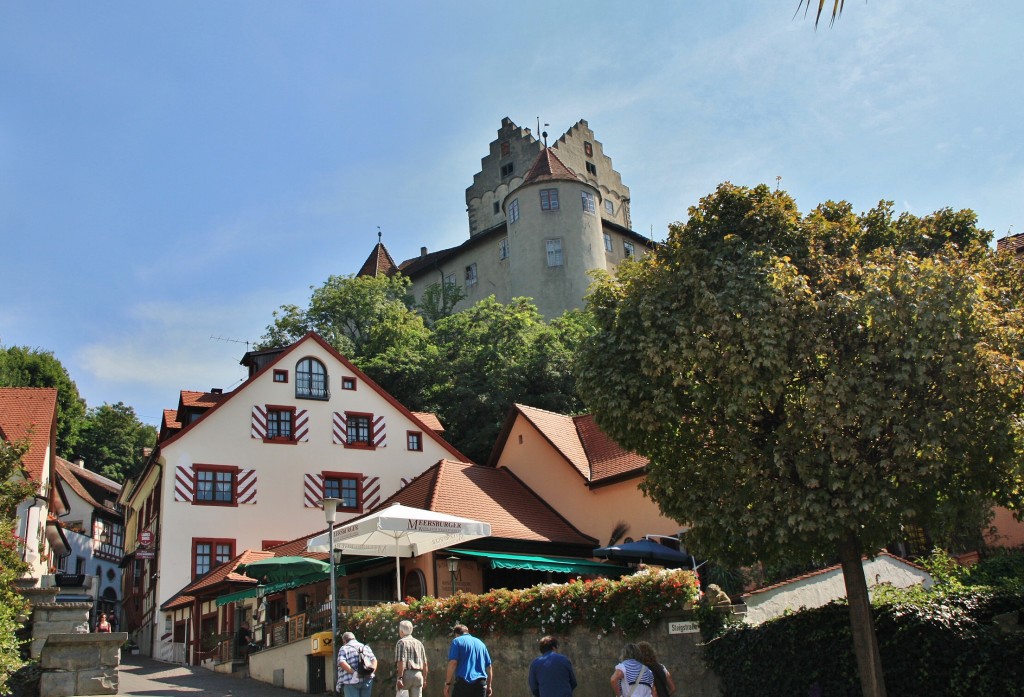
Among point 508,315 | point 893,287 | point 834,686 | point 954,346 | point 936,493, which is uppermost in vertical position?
point 508,315

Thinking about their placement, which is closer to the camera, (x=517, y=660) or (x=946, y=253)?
(x=946, y=253)

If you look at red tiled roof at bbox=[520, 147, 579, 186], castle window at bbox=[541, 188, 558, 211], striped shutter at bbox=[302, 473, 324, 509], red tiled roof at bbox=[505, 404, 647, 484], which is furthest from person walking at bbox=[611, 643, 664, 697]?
red tiled roof at bbox=[520, 147, 579, 186]

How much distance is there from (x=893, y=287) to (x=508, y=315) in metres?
34.8

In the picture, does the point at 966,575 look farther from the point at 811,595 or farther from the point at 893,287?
the point at 893,287

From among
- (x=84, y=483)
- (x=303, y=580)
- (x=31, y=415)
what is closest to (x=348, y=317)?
(x=84, y=483)

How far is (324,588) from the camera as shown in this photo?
89.2 ft

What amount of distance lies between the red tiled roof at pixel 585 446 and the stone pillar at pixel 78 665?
14.3 meters

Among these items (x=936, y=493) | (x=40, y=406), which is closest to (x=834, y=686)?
(x=936, y=493)

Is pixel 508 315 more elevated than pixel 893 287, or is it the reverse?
pixel 508 315

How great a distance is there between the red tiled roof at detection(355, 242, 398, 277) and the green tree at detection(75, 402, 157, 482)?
2100 cm

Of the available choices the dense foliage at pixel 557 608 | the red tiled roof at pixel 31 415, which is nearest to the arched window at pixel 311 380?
the red tiled roof at pixel 31 415

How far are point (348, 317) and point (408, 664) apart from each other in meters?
44.9

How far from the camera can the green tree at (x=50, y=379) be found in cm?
6162

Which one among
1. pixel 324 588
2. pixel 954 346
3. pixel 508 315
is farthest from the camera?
pixel 508 315
